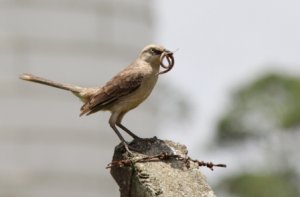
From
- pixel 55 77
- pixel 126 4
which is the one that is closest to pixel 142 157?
pixel 55 77

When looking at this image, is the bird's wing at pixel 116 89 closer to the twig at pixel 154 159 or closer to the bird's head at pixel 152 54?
the bird's head at pixel 152 54

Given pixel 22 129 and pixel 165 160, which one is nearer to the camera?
pixel 165 160

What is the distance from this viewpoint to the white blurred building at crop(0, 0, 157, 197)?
3139 centimetres

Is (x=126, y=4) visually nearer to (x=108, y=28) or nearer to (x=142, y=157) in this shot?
(x=108, y=28)

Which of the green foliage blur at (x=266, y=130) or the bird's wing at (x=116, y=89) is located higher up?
the green foliage blur at (x=266, y=130)

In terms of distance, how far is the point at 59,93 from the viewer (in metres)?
31.3

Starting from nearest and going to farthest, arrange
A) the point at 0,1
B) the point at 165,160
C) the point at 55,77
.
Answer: the point at 165,160 → the point at 55,77 → the point at 0,1

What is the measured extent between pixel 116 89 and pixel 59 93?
73.7 feet

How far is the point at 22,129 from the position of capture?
3209 cm

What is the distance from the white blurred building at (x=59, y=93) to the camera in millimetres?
31391

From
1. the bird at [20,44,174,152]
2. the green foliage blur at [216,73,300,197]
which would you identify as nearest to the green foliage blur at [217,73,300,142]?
the green foliage blur at [216,73,300,197]

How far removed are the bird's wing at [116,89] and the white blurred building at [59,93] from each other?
21573 millimetres

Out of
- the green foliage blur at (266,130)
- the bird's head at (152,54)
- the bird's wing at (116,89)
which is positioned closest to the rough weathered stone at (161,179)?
the bird's wing at (116,89)

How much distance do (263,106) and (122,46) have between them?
3.60 meters
